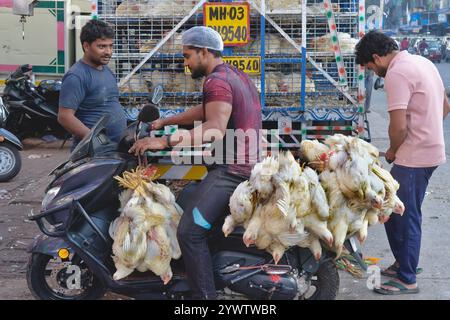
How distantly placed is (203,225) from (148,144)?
1.87ft

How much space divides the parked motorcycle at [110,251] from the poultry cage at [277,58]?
91.8 inches

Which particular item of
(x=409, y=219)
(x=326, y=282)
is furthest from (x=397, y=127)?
(x=326, y=282)

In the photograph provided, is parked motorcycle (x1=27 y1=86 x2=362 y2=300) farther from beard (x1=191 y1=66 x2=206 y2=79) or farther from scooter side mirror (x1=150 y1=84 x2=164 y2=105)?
beard (x1=191 y1=66 x2=206 y2=79)

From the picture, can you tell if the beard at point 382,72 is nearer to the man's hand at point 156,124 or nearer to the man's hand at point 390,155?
the man's hand at point 390,155

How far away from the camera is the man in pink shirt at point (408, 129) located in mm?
4641

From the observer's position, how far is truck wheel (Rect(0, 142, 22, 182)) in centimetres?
861

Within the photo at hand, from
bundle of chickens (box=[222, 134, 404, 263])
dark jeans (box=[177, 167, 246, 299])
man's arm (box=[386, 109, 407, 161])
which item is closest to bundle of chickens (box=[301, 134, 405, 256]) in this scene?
bundle of chickens (box=[222, 134, 404, 263])

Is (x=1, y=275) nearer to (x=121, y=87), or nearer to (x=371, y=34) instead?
(x=121, y=87)

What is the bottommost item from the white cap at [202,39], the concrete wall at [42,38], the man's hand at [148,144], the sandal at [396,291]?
the sandal at [396,291]

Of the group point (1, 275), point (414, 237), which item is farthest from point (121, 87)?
point (414, 237)

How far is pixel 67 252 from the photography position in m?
4.35

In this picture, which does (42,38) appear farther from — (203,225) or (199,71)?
(203,225)

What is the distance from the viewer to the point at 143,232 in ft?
13.8

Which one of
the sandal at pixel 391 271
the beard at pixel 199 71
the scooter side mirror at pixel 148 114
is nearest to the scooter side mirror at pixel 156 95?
the scooter side mirror at pixel 148 114
